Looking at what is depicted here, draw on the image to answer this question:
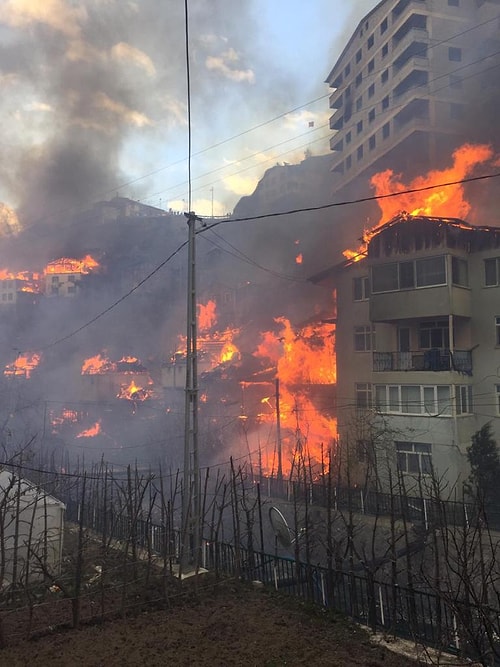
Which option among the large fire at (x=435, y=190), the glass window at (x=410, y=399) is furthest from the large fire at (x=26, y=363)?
the glass window at (x=410, y=399)

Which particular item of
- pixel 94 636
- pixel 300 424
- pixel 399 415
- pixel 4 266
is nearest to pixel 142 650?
pixel 94 636

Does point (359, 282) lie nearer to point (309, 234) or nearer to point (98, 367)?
point (309, 234)

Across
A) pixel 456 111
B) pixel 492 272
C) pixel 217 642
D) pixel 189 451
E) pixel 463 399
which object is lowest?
pixel 217 642

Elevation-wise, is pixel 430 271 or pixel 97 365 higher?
pixel 430 271

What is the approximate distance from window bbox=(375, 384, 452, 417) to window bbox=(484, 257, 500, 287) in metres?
5.57

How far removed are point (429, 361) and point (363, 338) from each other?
4.96 metres

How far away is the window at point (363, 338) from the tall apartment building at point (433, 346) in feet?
5.93

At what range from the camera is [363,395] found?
26828 millimetres

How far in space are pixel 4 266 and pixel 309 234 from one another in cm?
6651

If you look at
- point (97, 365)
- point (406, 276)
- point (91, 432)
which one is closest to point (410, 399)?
point (406, 276)

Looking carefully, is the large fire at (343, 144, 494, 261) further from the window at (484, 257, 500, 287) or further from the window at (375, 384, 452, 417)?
the window at (375, 384, 452, 417)

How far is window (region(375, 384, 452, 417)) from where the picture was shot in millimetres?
22062

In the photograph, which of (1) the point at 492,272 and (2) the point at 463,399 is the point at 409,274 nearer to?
(1) the point at 492,272

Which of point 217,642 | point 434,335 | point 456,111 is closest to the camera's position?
point 217,642
